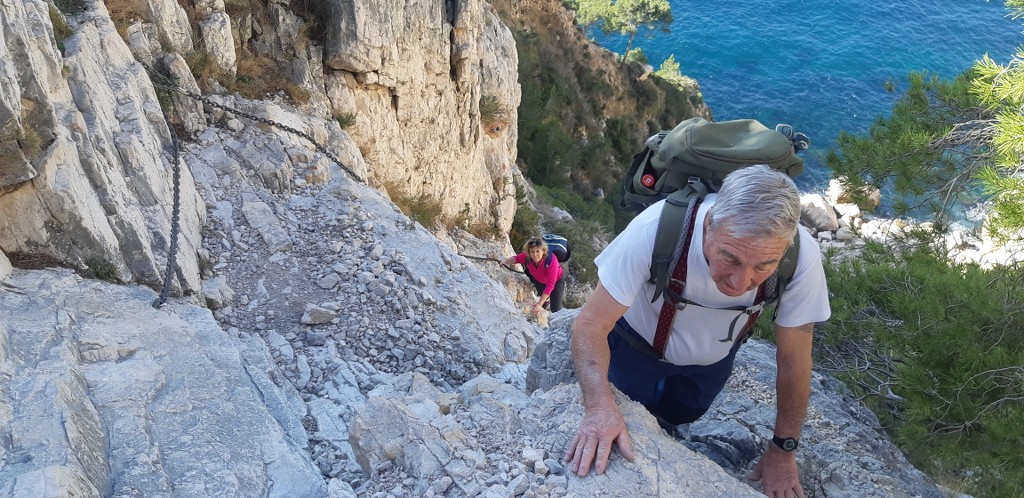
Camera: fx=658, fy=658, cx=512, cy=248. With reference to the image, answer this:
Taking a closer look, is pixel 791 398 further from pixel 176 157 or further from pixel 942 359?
pixel 176 157

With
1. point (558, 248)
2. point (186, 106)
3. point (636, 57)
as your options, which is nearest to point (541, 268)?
point (558, 248)

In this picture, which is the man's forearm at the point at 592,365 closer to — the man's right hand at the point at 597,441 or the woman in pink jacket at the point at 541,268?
the man's right hand at the point at 597,441

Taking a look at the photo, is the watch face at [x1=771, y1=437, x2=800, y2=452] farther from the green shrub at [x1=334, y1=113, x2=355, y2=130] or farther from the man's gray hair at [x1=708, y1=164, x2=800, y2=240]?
the green shrub at [x1=334, y1=113, x2=355, y2=130]

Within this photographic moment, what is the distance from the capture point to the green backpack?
281 centimetres

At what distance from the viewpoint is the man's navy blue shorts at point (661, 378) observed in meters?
3.42

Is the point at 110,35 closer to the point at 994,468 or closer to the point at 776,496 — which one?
the point at 776,496

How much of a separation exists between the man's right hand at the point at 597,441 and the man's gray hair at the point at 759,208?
3.24 feet

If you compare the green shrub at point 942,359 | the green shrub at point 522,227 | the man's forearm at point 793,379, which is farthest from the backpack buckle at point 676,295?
the green shrub at point 522,227

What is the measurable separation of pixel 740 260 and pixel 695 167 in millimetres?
657

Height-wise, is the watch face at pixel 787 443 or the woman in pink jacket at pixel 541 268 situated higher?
the watch face at pixel 787 443

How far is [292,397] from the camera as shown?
457cm

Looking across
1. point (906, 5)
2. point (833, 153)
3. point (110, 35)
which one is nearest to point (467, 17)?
point (110, 35)

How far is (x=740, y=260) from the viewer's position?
8.48ft

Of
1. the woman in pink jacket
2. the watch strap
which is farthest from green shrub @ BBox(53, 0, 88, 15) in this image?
Answer: the watch strap
